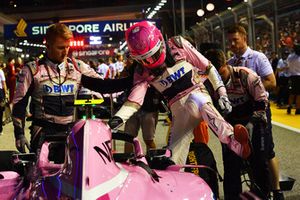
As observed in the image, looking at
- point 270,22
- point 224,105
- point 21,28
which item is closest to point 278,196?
point 224,105

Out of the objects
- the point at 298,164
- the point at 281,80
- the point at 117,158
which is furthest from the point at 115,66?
the point at 117,158

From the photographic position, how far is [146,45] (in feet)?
13.9

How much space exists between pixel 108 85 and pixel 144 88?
408 millimetres

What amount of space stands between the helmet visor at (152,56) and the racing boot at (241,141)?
894 mm

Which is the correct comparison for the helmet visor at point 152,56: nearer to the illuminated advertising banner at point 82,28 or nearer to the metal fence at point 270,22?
the metal fence at point 270,22

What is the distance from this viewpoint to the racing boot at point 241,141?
12.4ft

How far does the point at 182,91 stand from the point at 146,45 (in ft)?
1.70

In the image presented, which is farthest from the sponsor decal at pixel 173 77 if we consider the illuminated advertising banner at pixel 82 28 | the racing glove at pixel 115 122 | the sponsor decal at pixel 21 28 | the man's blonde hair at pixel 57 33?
the sponsor decal at pixel 21 28

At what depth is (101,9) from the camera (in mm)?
31641

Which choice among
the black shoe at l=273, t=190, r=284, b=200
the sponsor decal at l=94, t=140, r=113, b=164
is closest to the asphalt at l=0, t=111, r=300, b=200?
the black shoe at l=273, t=190, r=284, b=200

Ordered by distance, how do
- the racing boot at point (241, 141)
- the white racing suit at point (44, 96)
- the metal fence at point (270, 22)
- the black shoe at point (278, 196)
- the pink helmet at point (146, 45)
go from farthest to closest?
1. the metal fence at point (270, 22)
2. the black shoe at point (278, 196)
3. the white racing suit at point (44, 96)
4. the pink helmet at point (146, 45)
5. the racing boot at point (241, 141)

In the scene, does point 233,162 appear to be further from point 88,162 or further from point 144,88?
point 88,162

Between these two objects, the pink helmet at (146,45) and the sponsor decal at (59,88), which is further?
the sponsor decal at (59,88)

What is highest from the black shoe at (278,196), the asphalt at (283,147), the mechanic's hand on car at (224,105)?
the mechanic's hand on car at (224,105)
